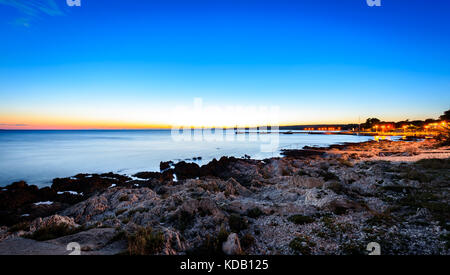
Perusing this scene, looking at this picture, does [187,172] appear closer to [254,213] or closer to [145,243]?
[254,213]

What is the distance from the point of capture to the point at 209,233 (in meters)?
7.77

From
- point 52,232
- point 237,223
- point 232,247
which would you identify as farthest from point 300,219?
point 52,232

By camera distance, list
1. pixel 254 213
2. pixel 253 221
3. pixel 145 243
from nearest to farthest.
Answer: pixel 145 243
pixel 253 221
pixel 254 213

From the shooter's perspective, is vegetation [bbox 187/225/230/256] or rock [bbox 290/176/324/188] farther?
rock [bbox 290/176/324/188]

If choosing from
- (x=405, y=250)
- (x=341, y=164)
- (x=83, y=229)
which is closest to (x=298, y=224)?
(x=405, y=250)

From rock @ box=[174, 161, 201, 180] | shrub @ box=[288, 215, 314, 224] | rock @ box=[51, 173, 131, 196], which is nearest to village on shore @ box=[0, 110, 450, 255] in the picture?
shrub @ box=[288, 215, 314, 224]

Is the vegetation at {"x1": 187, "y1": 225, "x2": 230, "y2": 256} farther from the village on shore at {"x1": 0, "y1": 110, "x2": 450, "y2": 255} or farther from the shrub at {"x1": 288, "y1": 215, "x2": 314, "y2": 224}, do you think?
the shrub at {"x1": 288, "y1": 215, "x2": 314, "y2": 224}

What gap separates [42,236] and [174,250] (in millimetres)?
4725

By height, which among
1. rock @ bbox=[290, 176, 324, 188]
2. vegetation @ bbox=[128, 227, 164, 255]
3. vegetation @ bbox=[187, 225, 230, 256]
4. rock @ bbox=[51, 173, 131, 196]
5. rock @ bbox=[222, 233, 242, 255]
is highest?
vegetation @ bbox=[128, 227, 164, 255]

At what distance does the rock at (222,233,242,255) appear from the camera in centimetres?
625

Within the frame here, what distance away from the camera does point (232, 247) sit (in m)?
6.30

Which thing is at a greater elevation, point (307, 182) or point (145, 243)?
point (145, 243)

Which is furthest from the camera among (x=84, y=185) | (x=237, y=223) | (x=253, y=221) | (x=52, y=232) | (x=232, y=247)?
(x=84, y=185)
